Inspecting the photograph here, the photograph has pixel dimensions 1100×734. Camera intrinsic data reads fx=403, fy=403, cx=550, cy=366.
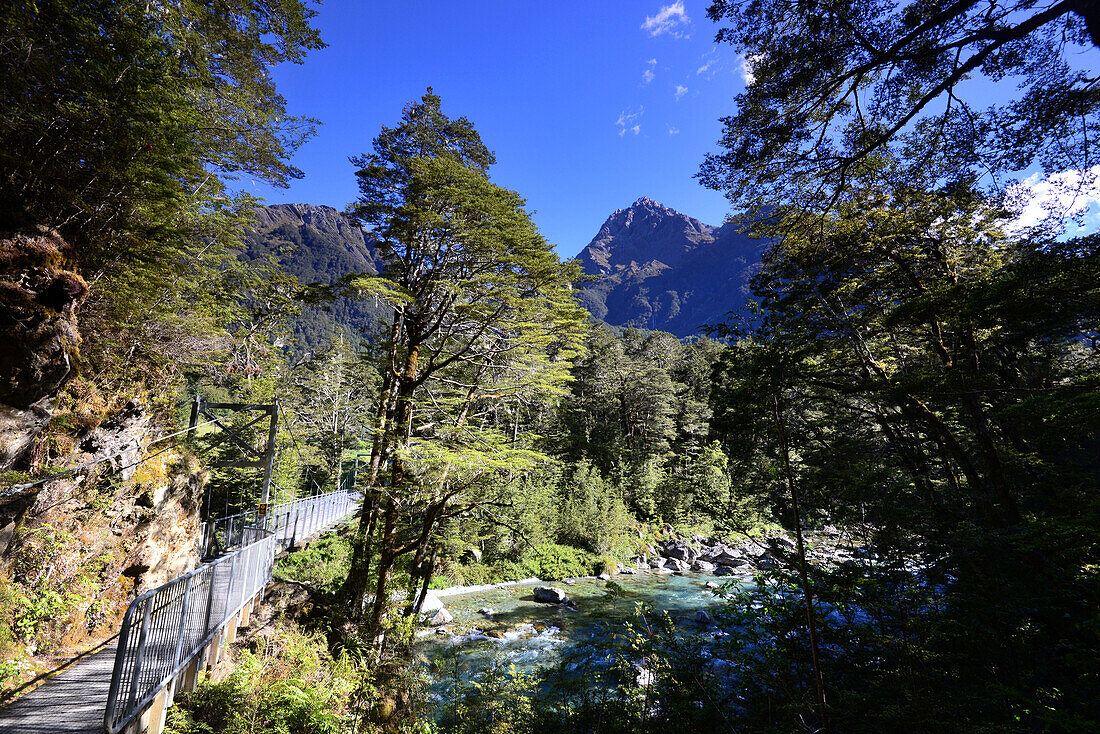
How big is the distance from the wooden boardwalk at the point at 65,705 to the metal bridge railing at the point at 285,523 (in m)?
3.91

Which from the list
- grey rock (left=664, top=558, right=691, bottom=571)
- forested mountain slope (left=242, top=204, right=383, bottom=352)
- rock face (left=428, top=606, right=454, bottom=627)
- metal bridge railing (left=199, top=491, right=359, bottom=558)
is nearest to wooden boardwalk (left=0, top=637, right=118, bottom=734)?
metal bridge railing (left=199, top=491, right=359, bottom=558)

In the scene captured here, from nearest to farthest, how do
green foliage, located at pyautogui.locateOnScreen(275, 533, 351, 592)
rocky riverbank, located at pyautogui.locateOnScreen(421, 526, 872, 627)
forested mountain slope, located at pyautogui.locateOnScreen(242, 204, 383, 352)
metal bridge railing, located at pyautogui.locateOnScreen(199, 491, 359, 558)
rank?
1. metal bridge railing, located at pyautogui.locateOnScreen(199, 491, 359, 558)
2. green foliage, located at pyautogui.locateOnScreen(275, 533, 351, 592)
3. rocky riverbank, located at pyautogui.locateOnScreen(421, 526, 872, 627)
4. forested mountain slope, located at pyautogui.locateOnScreen(242, 204, 383, 352)

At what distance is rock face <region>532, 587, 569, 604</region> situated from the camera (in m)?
15.3

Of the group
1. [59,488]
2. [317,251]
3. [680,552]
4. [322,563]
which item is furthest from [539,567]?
[317,251]

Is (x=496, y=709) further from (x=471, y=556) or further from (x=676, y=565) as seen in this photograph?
(x=676, y=565)

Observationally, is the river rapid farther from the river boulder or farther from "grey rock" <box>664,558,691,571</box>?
the river boulder

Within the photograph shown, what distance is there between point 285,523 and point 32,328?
26.9 feet

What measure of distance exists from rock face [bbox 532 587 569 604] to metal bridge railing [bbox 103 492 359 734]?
10.6 metres

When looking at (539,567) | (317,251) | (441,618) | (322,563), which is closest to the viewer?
(441,618)

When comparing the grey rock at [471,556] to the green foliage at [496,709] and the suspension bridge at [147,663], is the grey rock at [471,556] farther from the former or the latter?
the green foliage at [496,709]

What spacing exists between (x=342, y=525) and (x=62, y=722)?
51.0 feet

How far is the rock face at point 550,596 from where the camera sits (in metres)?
15.3

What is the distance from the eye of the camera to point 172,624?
4.13 m

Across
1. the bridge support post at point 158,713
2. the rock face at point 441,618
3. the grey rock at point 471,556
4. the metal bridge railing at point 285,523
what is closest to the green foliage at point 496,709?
the bridge support post at point 158,713
